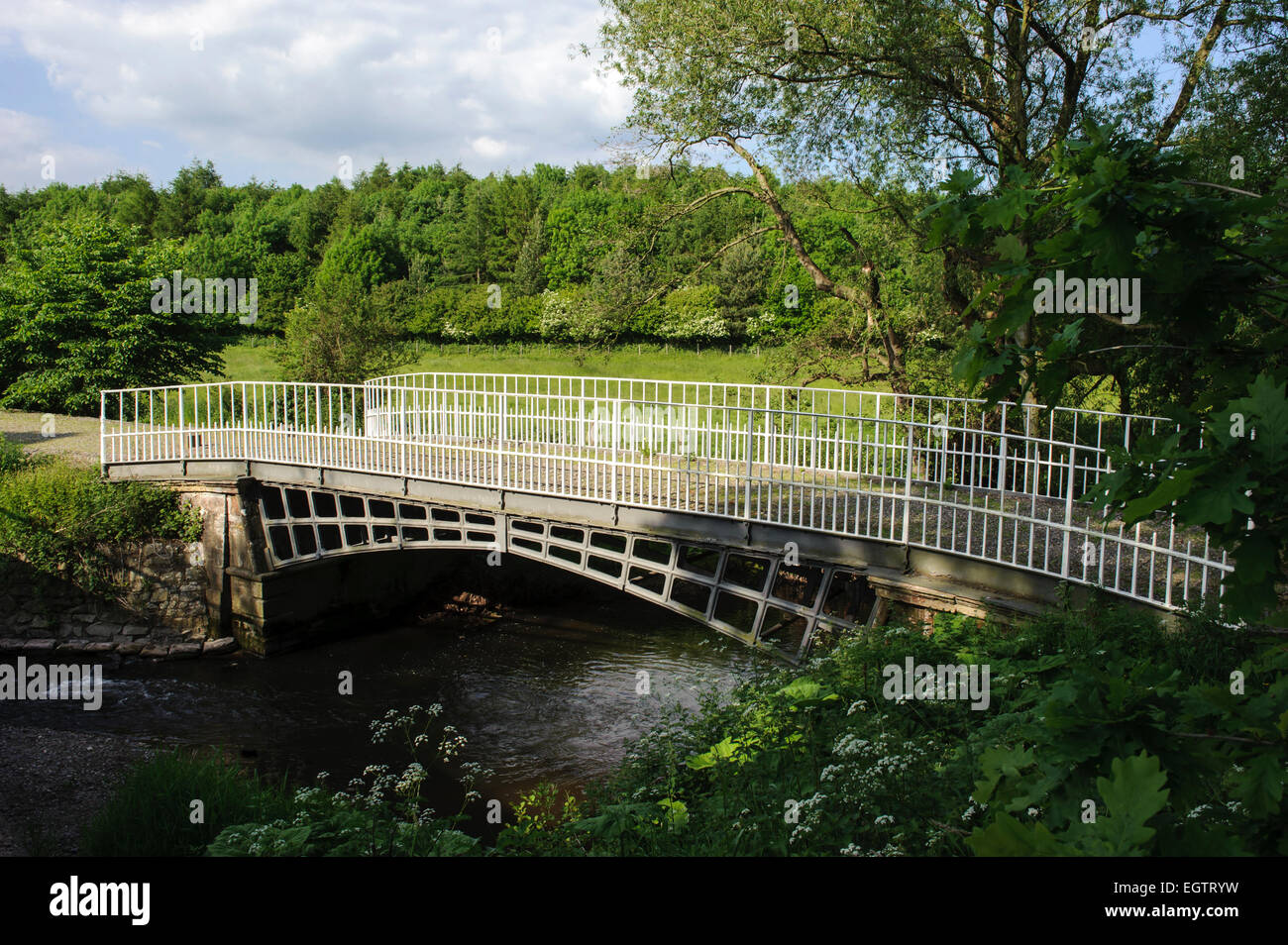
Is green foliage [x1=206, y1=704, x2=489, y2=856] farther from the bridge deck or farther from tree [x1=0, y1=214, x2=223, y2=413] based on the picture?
tree [x1=0, y1=214, x2=223, y2=413]

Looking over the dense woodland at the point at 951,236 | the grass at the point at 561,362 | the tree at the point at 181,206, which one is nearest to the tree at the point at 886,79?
the dense woodland at the point at 951,236

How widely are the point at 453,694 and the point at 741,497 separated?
5.77 meters

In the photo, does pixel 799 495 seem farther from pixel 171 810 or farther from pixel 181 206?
pixel 181 206

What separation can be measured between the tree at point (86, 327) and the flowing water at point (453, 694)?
1175 centimetres

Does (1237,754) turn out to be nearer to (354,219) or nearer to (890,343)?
(890,343)

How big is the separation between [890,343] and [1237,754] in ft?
54.3

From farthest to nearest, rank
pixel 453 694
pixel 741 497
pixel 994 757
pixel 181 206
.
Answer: pixel 181 206
pixel 453 694
pixel 741 497
pixel 994 757

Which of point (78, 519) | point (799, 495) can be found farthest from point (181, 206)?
point (799, 495)

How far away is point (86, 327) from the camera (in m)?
25.0

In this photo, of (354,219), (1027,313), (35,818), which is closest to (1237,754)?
(1027,313)

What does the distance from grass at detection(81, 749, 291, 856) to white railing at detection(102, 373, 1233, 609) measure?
17.9 ft

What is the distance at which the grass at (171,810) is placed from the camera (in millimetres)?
7359


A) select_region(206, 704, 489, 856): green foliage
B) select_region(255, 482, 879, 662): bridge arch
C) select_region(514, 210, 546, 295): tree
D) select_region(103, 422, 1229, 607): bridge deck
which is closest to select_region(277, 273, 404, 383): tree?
select_region(255, 482, 879, 662): bridge arch
